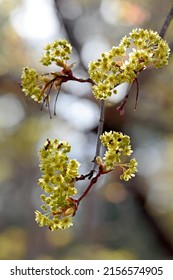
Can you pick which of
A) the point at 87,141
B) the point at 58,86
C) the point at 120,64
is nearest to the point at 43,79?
the point at 58,86

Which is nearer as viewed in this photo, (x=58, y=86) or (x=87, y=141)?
(x=58, y=86)

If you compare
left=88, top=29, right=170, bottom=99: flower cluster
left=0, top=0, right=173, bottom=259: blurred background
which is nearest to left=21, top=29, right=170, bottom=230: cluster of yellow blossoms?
left=88, top=29, right=170, bottom=99: flower cluster

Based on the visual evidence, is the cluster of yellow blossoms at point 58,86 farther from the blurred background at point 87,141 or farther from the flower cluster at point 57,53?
the blurred background at point 87,141

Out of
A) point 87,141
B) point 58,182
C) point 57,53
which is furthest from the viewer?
point 87,141

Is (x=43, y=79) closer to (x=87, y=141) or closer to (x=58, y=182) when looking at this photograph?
(x=58, y=182)

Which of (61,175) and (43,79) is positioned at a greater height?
(43,79)

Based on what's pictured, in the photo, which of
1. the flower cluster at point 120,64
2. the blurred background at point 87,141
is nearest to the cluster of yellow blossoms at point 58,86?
the flower cluster at point 120,64

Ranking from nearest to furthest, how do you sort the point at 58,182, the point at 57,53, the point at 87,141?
the point at 58,182 → the point at 57,53 → the point at 87,141
